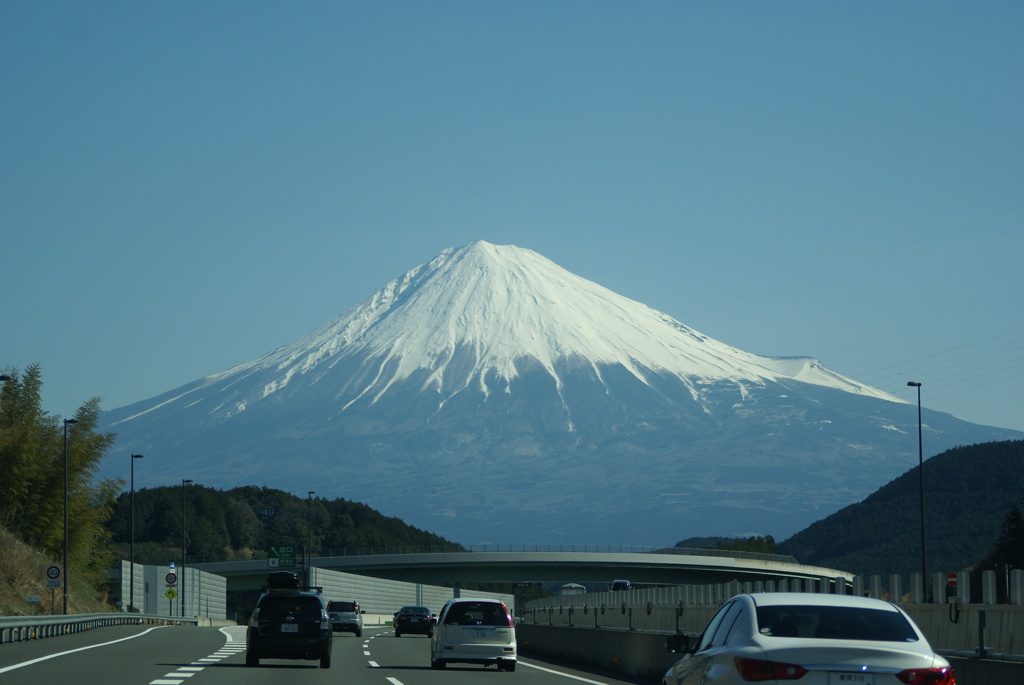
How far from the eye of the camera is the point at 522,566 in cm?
11000

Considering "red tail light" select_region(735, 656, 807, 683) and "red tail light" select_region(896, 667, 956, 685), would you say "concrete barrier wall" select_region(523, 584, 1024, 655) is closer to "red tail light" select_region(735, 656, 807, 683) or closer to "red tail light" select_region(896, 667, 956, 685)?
"red tail light" select_region(896, 667, 956, 685)

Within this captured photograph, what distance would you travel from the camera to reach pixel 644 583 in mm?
118562

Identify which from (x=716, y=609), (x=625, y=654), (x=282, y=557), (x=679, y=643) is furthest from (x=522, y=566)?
(x=679, y=643)

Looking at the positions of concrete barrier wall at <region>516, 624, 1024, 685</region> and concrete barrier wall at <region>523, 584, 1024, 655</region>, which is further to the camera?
concrete barrier wall at <region>523, 584, 1024, 655</region>

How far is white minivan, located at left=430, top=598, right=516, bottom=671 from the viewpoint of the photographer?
87.7 feet

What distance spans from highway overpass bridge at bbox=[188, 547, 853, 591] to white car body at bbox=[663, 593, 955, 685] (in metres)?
97.0

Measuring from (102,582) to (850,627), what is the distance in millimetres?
75224

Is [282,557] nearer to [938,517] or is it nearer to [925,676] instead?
[925,676]

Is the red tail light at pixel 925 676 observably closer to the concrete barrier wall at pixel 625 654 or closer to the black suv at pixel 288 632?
the concrete barrier wall at pixel 625 654

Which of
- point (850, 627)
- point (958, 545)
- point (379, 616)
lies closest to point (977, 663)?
point (850, 627)

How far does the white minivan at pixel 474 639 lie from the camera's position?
87.7ft

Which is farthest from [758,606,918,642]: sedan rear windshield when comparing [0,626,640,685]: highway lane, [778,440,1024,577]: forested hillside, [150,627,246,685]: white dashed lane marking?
[778,440,1024,577]: forested hillside

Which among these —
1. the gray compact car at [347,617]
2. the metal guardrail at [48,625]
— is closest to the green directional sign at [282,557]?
the metal guardrail at [48,625]

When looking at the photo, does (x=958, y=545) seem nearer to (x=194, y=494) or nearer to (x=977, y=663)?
(x=194, y=494)
